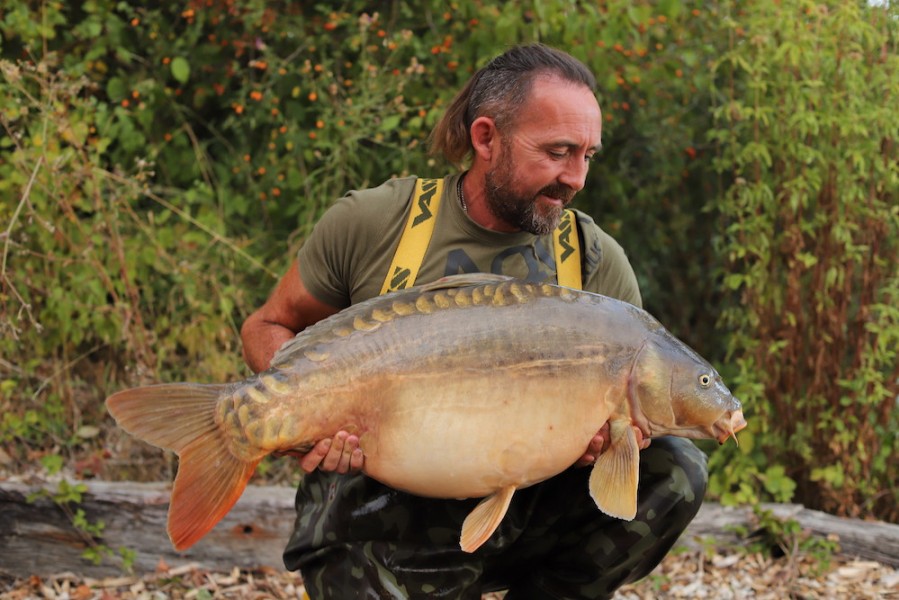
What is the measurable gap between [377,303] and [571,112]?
0.77 meters

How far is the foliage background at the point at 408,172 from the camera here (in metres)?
4.73

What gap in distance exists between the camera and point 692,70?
223 inches

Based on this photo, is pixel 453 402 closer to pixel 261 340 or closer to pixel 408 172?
pixel 261 340

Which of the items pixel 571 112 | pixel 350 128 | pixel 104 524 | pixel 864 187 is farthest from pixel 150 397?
pixel 864 187

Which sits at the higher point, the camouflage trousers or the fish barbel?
the fish barbel

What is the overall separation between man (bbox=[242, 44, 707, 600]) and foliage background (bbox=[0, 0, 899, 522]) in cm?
160

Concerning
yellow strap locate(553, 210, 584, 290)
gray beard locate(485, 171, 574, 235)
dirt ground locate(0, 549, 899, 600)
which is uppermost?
gray beard locate(485, 171, 574, 235)

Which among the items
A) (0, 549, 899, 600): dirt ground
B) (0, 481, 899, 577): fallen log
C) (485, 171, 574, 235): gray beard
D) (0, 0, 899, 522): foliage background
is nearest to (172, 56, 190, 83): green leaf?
(0, 0, 899, 522): foliage background

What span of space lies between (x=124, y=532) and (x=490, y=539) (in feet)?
5.84

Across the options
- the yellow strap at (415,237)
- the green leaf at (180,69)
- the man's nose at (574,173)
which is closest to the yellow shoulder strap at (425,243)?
the yellow strap at (415,237)

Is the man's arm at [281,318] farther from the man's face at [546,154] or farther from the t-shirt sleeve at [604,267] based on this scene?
the t-shirt sleeve at [604,267]

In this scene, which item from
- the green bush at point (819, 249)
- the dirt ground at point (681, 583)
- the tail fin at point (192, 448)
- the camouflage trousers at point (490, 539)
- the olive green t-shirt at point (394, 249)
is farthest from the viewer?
the green bush at point (819, 249)

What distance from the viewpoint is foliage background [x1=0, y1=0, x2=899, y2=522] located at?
15.5ft

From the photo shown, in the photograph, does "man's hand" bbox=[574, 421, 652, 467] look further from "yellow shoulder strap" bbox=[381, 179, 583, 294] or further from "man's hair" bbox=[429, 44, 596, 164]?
"man's hair" bbox=[429, 44, 596, 164]
